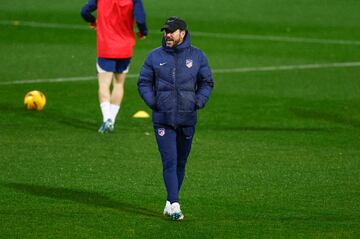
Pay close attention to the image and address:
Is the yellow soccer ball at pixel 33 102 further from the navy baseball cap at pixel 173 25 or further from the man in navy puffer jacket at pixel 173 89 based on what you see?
the navy baseball cap at pixel 173 25

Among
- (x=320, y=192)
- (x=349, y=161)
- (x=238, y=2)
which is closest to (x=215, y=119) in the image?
(x=349, y=161)

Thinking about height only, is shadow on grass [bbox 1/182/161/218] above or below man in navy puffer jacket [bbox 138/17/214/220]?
below

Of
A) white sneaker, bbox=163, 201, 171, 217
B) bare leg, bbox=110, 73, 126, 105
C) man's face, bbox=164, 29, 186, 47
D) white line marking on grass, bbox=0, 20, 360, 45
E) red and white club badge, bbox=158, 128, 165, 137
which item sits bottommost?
white line marking on grass, bbox=0, 20, 360, 45

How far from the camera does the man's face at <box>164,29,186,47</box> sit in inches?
461

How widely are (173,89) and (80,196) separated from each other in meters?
1.85

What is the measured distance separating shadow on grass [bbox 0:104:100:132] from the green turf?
3 cm

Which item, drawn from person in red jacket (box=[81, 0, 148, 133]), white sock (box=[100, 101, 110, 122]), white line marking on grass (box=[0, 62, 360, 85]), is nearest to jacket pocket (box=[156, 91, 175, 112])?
person in red jacket (box=[81, 0, 148, 133])

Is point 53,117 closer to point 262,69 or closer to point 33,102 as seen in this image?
point 33,102

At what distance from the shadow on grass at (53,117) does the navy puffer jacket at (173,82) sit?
19.3ft

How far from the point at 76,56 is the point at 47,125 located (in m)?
8.31

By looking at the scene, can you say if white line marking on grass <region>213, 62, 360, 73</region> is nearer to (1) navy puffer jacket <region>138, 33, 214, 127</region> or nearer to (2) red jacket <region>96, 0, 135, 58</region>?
(2) red jacket <region>96, 0, 135, 58</region>

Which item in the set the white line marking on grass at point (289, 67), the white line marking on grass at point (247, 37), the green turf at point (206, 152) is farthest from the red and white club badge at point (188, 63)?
the white line marking on grass at point (247, 37)

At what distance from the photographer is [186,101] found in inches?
468

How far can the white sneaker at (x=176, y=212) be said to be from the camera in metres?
11.8
